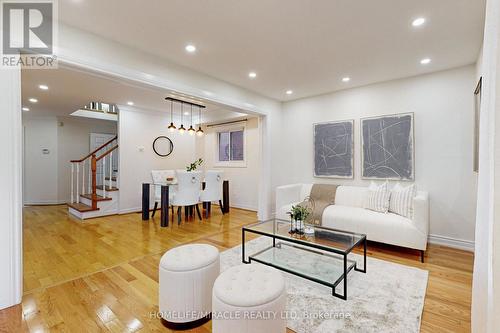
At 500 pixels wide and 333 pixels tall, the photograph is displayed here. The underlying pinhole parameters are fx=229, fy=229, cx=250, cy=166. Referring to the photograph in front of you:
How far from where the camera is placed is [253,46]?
281 centimetres

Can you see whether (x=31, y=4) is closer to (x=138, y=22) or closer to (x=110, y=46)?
(x=110, y=46)

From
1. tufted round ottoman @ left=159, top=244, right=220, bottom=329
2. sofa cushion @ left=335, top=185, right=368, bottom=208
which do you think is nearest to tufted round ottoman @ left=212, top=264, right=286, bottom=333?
tufted round ottoman @ left=159, top=244, right=220, bottom=329

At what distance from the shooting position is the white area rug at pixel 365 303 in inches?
68.0

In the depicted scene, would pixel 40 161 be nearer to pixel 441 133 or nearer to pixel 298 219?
pixel 298 219

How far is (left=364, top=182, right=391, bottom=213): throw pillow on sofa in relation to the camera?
11.4 feet

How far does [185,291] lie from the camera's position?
1.70 metres

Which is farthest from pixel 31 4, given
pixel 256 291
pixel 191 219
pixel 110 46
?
pixel 191 219

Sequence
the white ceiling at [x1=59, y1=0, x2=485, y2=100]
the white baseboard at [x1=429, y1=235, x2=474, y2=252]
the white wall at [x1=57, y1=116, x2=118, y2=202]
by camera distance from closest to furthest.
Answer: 1. the white ceiling at [x1=59, y1=0, x2=485, y2=100]
2. the white baseboard at [x1=429, y1=235, x2=474, y2=252]
3. the white wall at [x1=57, y1=116, x2=118, y2=202]

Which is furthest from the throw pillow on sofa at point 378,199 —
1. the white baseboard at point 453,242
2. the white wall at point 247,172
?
the white wall at point 247,172

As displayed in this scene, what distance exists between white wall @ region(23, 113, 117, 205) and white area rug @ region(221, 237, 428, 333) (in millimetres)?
7424

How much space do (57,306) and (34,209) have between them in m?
5.60

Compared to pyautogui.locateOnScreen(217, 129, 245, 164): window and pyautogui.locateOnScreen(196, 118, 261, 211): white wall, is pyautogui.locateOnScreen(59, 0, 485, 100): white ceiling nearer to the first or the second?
pyautogui.locateOnScreen(196, 118, 261, 211): white wall

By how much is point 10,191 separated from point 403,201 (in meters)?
4.53

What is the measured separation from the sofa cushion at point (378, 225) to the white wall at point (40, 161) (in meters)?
7.58
